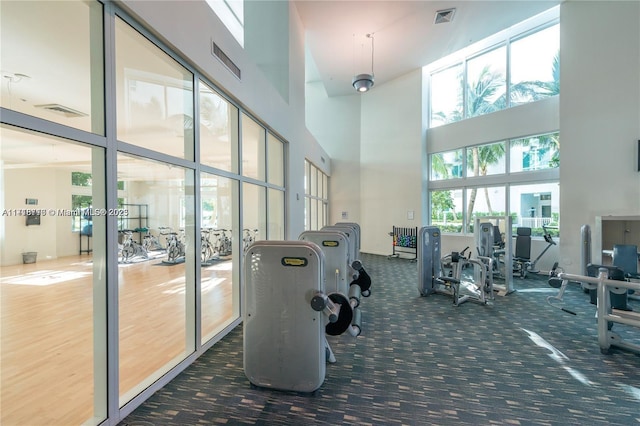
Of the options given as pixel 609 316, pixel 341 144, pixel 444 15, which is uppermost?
pixel 444 15

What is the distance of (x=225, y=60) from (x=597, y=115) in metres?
6.94

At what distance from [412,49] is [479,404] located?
Result: 8172 mm

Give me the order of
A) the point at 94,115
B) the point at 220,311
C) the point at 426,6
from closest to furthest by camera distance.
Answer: the point at 94,115 < the point at 220,311 < the point at 426,6

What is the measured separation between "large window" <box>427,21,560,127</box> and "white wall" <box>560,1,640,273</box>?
2.80 ft

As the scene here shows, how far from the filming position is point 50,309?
4094 mm

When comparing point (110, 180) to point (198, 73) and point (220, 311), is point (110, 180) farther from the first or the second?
point (220, 311)

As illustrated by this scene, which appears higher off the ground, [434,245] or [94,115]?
[94,115]

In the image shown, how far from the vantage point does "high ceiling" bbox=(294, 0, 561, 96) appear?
5930mm

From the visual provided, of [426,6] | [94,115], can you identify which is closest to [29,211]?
[94,115]

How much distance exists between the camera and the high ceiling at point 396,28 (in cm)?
593

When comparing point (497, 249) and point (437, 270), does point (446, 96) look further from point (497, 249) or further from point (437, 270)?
point (437, 270)

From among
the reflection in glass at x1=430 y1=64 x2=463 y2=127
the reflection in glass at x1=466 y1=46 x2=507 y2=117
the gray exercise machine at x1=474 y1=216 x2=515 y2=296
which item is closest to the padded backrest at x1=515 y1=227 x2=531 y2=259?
the gray exercise machine at x1=474 y1=216 x2=515 y2=296

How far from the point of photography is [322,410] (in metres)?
2.05

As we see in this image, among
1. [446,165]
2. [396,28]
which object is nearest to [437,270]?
[446,165]
